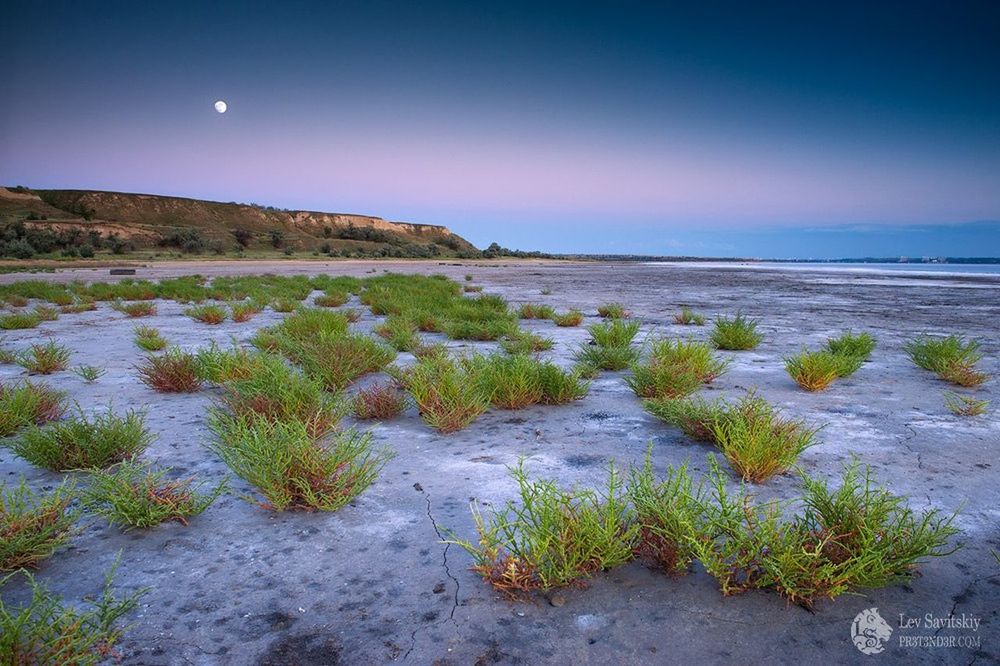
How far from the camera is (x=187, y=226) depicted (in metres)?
69.8

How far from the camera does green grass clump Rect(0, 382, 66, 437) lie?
12.8 ft

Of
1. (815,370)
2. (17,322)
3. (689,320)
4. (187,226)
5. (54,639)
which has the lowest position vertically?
(17,322)

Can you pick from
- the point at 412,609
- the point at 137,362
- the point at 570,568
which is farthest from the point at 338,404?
the point at 137,362

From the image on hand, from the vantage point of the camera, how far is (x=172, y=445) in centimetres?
391

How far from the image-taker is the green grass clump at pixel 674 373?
197 inches

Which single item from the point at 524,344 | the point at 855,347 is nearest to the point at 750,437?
the point at 524,344

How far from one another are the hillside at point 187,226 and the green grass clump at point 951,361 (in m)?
46.8

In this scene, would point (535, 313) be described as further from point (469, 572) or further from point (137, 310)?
point (469, 572)

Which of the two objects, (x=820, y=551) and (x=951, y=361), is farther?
(x=951, y=361)

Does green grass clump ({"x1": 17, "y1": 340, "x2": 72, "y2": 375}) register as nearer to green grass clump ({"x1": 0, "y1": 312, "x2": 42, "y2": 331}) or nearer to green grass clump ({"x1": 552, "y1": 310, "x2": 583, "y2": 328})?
green grass clump ({"x1": 0, "y1": 312, "x2": 42, "y2": 331})

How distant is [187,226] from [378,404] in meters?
77.3

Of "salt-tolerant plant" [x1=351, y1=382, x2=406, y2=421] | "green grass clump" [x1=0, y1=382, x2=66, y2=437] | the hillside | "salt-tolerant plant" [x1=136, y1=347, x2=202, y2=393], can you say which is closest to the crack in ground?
"salt-tolerant plant" [x1=351, y1=382, x2=406, y2=421]

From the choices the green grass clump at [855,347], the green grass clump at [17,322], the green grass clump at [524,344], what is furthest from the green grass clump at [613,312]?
the green grass clump at [17,322]

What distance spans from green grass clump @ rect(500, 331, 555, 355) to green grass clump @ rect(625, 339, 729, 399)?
5.21 feet
